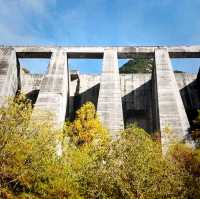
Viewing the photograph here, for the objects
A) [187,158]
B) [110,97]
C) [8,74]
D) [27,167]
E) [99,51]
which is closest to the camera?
[27,167]

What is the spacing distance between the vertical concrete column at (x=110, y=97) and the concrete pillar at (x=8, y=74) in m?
8.37

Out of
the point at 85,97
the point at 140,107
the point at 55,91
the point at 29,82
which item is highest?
the point at 29,82

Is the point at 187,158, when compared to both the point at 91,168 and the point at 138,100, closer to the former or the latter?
the point at 91,168

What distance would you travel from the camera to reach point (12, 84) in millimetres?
35281

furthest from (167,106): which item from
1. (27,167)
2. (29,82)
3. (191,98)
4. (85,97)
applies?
(29,82)

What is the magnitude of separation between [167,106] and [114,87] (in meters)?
4.97

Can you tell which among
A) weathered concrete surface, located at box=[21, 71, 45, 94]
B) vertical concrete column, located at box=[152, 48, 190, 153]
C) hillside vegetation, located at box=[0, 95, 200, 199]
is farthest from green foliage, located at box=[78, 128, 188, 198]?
weathered concrete surface, located at box=[21, 71, 45, 94]

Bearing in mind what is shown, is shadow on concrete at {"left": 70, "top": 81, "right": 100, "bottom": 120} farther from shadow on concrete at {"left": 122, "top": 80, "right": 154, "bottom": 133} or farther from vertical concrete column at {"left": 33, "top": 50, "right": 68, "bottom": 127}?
vertical concrete column at {"left": 33, "top": 50, "right": 68, "bottom": 127}

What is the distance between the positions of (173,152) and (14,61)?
19579 millimetres

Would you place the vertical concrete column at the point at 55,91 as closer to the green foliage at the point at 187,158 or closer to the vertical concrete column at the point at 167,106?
the vertical concrete column at the point at 167,106

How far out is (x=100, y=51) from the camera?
35844 millimetres

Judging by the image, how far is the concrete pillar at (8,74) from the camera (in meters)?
32.7

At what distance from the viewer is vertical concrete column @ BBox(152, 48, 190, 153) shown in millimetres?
27528

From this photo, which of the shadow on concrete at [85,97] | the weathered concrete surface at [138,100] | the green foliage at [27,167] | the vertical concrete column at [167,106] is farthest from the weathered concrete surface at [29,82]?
the green foliage at [27,167]
